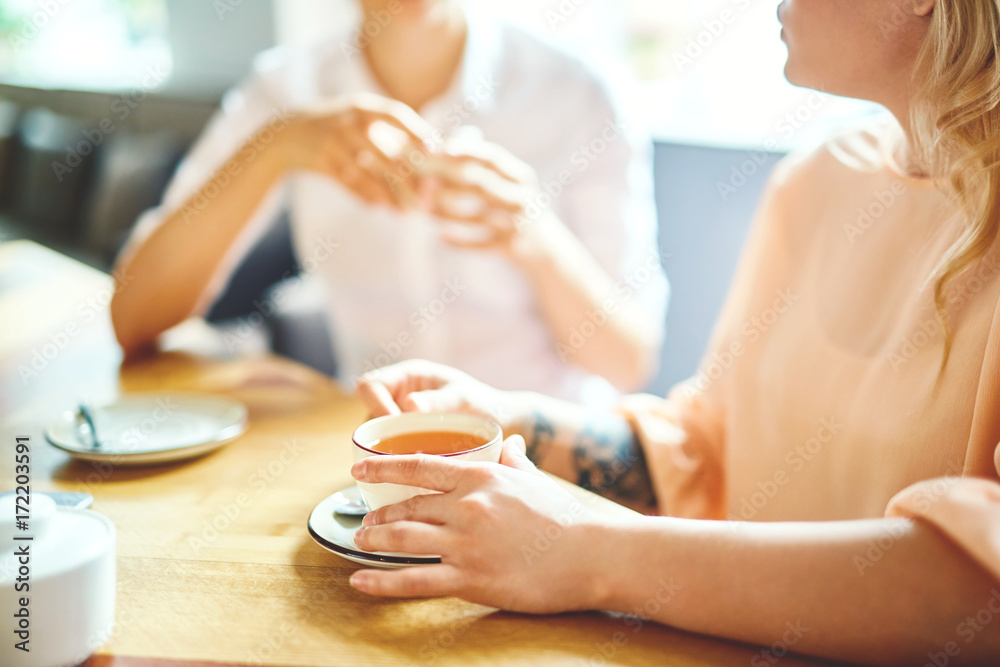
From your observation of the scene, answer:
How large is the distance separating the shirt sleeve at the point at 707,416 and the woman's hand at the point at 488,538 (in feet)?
1.40

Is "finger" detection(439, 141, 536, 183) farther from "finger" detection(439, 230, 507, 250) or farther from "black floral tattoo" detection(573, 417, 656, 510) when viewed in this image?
"black floral tattoo" detection(573, 417, 656, 510)

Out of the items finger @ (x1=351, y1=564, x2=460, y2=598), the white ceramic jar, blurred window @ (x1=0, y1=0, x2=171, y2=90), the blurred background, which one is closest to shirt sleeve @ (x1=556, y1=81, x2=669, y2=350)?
the blurred background

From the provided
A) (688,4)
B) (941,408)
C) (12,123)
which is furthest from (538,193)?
(12,123)

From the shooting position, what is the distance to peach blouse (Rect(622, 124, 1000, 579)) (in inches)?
29.1

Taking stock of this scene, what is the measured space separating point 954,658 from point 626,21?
2.45m

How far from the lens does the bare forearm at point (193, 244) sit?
1.38 m

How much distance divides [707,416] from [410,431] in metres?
0.49

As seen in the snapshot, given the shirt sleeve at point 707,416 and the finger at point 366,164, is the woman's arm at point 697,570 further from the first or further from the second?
the finger at point 366,164

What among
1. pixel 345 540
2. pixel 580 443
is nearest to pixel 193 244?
pixel 580 443

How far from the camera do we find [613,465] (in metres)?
1.08

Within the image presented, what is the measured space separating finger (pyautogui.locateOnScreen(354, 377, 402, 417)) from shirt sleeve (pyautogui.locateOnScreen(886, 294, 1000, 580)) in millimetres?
479

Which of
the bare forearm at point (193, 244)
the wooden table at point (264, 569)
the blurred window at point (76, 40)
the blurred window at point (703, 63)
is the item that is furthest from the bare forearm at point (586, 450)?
the blurred window at point (76, 40)

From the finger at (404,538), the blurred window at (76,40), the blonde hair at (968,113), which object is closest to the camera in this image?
the finger at (404,538)

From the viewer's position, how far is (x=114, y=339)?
4.75ft
